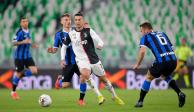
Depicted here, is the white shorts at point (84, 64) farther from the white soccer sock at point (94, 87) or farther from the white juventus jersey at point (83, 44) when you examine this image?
the white soccer sock at point (94, 87)

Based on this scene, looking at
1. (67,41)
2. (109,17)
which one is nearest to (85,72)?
(67,41)

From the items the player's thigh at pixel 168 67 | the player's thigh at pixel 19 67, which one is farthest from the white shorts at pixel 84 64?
the player's thigh at pixel 19 67

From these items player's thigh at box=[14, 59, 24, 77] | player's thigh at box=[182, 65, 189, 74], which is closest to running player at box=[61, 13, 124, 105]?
player's thigh at box=[14, 59, 24, 77]

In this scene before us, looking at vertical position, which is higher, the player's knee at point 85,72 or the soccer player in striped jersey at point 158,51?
the soccer player in striped jersey at point 158,51

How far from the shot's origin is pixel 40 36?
26.8m

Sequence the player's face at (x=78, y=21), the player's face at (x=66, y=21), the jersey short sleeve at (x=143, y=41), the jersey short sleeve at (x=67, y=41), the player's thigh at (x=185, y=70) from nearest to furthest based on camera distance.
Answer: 1. the jersey short sleeve at (x=143, y=41)
2. the player's face at (x=78, y=21)
3. the jersey short sleeve at (x=67, y=41)
4. the player's face at (x=66, y=21)
5. the player's thigh at (x=185, y=70)

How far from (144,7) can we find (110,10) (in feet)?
5.43

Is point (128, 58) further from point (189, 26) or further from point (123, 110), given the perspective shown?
point (123, 110)

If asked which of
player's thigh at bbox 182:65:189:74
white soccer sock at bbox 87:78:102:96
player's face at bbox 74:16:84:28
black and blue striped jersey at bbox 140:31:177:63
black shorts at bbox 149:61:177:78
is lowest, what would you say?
player's thigh at bbox 182:65:189:74

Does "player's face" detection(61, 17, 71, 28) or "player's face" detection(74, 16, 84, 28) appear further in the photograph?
"player's face" detection(61, 17, 71, 28)

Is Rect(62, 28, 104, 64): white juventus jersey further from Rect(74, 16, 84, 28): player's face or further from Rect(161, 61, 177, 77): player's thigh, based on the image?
Rect(161, 61, 177, 77): player's thigh

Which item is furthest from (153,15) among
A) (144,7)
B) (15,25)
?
(15,25)

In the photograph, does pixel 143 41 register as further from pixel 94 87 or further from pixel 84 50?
pixel 94 87

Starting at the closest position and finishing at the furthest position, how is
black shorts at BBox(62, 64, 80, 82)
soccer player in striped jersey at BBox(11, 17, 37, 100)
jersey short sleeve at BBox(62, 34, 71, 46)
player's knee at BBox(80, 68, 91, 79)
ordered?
1. player's knee at BBox(80, 68, 91, 79)
2. jersey short sleeve at BBox(62, 34, 71, 46)
3. black shorts at BBox(62, 64, 80, 82)
4. soccer player in striped jersey at BBox(11, 17, 37, 100)
